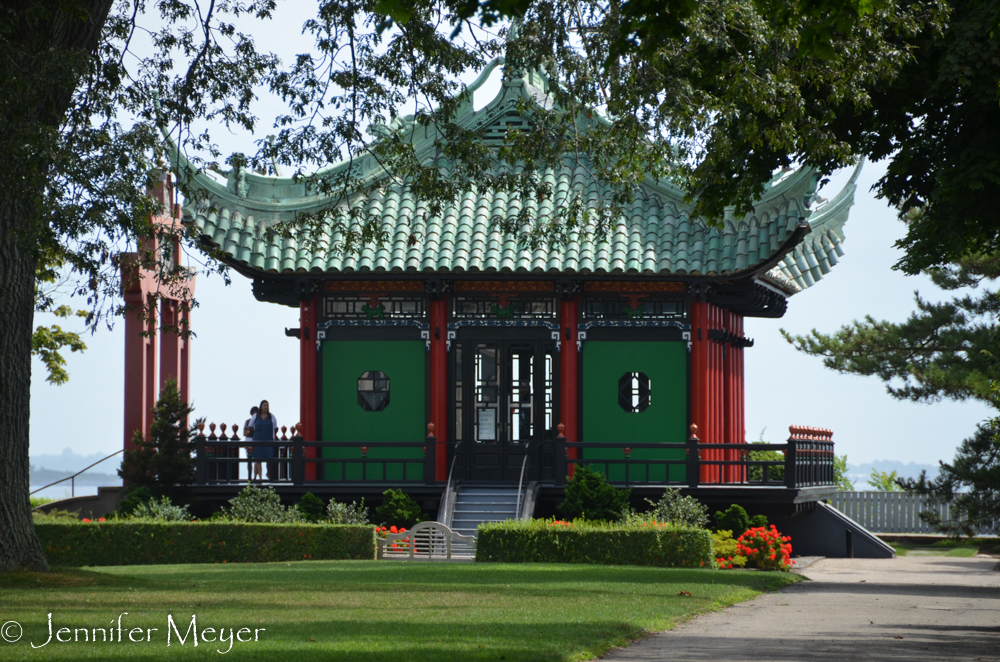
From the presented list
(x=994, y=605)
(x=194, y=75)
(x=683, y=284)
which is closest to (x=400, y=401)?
(x=683, y=284)

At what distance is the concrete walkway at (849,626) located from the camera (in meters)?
9.95

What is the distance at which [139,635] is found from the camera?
33.1ft

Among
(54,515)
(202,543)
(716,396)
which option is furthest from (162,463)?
(716,396)

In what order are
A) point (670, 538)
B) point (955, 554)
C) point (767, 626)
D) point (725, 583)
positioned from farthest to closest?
point (955, 554) → point (670, 538) → point (725, 583) → point (767, 626)

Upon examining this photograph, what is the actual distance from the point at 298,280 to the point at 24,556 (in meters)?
11.0

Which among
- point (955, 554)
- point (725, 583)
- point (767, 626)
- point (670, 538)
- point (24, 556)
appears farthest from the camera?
point (955, 554)

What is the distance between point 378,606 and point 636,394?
13.2 meters

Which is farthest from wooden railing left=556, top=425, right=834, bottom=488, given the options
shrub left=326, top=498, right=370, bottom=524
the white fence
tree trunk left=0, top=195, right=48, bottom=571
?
tree trunk left=0, top=195, right=48, bottom=571

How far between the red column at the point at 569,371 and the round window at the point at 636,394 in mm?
993

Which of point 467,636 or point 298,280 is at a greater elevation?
point 298,280

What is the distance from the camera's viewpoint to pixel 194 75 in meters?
16.4

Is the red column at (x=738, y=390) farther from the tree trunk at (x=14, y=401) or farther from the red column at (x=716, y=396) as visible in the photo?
the tree trunk at (x=14, y=401)

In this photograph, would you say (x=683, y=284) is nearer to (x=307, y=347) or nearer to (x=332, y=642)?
(x=307, y=347)

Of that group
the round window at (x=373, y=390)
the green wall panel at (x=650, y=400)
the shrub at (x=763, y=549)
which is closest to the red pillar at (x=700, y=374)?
the green wall panel at (x=650, y=400)
